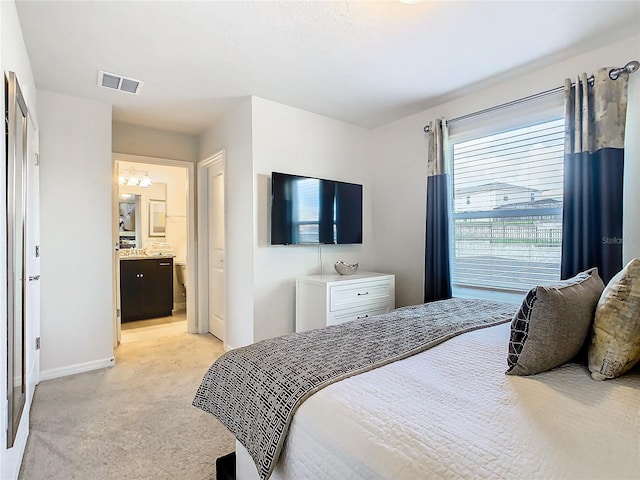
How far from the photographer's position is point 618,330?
1.11 metres

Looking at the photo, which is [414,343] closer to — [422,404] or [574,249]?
[422,404]

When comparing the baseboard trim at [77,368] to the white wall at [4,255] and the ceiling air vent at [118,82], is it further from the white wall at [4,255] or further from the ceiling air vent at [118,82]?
the ceiling air vent at [118,82]

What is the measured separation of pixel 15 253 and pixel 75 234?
1485 mm

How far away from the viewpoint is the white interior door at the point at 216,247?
3953 millimetres

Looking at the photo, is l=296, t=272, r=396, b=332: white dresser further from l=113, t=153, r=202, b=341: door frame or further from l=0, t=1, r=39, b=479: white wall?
l=0, t=1, r=39, b=479: white wall

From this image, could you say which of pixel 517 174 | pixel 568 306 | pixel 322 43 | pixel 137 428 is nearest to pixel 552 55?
pixel 517 174

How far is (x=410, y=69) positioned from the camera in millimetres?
2604

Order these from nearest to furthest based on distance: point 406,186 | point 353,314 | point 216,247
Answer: point 353,314 → point 406,186 → point 216,247

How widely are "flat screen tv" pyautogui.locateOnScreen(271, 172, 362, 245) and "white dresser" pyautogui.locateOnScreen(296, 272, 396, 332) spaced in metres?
0.43

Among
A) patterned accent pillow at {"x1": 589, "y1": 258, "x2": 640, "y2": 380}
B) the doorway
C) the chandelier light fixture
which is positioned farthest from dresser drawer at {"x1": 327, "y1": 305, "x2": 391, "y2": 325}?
the chandelier light fixture

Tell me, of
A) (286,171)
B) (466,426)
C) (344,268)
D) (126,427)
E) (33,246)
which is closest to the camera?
(466,426)


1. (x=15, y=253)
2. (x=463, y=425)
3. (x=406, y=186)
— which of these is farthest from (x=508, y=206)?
(x=15, y=253)

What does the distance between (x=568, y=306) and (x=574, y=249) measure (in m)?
1.49

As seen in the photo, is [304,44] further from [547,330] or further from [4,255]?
[547,330]
